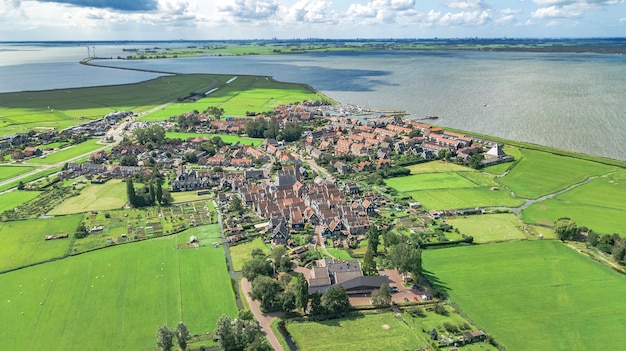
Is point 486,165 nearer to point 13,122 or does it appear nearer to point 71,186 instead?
point 71,186

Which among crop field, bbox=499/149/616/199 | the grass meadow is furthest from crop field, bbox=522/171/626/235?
the grass meadow

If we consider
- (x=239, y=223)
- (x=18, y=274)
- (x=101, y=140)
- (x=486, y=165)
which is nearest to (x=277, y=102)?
(x=101, y=140)

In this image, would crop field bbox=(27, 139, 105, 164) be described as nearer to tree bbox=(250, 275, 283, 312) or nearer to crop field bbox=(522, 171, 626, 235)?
tree bbox=(250, 275, 283, 312)

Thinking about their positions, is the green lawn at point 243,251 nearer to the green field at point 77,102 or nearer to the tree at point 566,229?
the tree at point 566,229

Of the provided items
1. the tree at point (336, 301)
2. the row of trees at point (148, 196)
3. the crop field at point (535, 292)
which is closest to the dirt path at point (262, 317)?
the tree at point (336, 301)

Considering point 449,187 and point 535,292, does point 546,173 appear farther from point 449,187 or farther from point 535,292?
point 535,292

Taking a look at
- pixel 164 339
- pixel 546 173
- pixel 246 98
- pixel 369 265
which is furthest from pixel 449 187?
pixel 246 98
